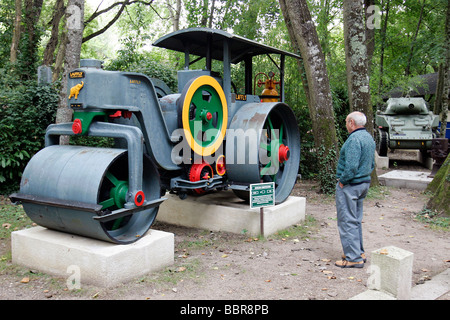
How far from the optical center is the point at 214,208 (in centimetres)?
639

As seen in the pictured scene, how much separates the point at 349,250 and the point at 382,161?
9147 mm

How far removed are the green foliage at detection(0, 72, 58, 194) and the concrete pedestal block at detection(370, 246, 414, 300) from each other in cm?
658

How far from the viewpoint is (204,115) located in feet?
18.7

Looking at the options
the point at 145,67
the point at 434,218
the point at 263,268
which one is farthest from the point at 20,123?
the point at 434,218

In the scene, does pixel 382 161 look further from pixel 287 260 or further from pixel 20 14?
pixel 20 14

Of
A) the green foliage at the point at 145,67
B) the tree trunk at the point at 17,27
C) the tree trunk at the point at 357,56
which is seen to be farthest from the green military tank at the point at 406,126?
the tree trunk at the point at 17,27

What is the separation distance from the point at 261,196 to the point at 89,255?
8.20 ft

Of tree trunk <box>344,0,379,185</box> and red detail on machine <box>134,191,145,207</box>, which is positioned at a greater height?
tree trunk <box>344,0,379,185</box>

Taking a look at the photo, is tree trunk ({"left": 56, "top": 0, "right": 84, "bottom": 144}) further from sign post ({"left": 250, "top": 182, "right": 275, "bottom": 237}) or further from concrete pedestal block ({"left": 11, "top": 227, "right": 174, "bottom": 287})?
sign post ({"left": 250, "top": 182, "right": 275, "bottom": 237})

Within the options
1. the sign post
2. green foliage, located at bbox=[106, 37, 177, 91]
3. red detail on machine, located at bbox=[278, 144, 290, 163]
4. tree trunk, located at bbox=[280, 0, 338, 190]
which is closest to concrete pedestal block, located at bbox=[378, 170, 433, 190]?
tree trunk, located at bbox=[280, 0, 338, 190]

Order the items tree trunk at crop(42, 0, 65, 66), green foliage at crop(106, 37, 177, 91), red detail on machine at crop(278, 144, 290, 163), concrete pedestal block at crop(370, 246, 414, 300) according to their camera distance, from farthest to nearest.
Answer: tree trunk at crop(42, 0, 65, 66) < green foliage at crop(106, 37, 177, 91) < red detail on machine at crop(278, 144, 290, 163) < concrete pedestal block at crop(370, 246, 414, 300)

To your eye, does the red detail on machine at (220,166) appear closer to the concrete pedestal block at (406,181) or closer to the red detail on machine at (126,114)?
the red detail on machine at (126,114)

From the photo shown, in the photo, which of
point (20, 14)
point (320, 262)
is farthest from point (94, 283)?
point (20, 14)

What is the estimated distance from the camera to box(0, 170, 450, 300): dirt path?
4066 millimetres
